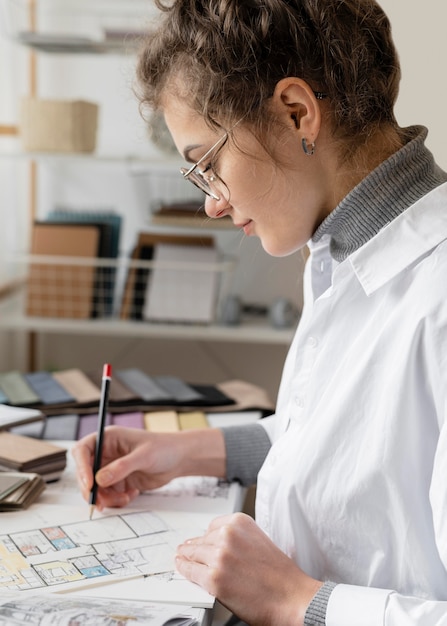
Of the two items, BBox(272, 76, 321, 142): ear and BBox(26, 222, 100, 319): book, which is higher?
BBox(272, 76, 321, 142): ear

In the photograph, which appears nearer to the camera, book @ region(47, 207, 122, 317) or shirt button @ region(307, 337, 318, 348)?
shirt button @ region(307, 337, 318, 348)

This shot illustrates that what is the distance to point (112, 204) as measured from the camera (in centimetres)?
269

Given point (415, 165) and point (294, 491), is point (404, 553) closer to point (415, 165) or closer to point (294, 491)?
point (294, 491)

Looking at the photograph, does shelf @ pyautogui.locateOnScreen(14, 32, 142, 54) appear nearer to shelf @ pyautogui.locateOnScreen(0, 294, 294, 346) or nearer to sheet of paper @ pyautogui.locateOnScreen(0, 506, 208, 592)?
shelf @ pyautogui.locateOnScreen(0, 294, 294, 346)

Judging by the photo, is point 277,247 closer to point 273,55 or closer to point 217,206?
point 217,206

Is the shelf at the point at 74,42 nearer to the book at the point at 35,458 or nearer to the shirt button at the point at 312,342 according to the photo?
the book at the point at 35,458

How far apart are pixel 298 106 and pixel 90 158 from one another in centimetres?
137

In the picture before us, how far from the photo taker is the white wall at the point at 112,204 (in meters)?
2.63

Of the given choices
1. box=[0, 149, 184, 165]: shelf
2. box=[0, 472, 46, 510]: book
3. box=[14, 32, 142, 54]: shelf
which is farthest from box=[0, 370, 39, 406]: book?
box=[14, 32, 142, 54]: shelf

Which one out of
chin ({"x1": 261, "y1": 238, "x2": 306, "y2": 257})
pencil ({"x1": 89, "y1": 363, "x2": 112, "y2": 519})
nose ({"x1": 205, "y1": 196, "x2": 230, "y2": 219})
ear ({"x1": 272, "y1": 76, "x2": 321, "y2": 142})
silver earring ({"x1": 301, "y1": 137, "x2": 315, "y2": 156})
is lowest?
pencil ({"x1": 89, "y1": 363, "x2": 112, "y2": 519})

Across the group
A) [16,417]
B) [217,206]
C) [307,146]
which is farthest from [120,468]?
[307,146]

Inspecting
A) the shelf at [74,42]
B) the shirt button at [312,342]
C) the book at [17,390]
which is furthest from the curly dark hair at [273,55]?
the shelf at [74,42]

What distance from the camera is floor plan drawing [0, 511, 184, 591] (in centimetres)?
93

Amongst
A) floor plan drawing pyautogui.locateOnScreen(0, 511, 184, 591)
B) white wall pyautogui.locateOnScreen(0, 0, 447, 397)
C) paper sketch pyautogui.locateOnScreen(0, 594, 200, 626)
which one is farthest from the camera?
white wall pyautogui.locateOnScreen(0, 0, 447, 397)
